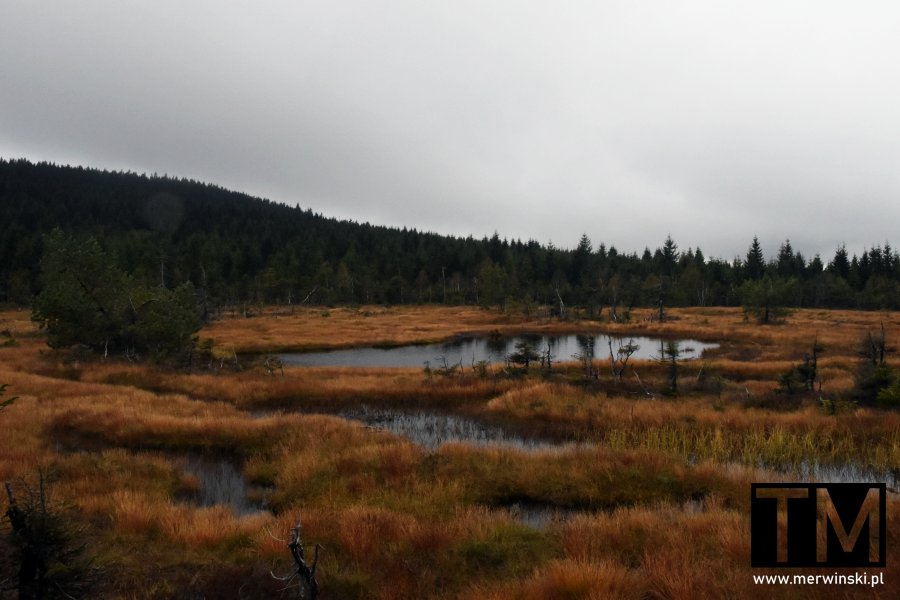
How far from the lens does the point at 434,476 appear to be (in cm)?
1240

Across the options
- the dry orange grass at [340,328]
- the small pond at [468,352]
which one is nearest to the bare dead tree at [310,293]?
the dry orange grass at [340,328]

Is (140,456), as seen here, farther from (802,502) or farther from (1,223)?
(1,223)

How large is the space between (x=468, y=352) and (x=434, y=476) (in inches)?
1503

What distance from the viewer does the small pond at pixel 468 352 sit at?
41.7 metres

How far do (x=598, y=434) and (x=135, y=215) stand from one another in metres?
227

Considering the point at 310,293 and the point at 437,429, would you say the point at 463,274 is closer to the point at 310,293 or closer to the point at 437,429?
the point at 310,293

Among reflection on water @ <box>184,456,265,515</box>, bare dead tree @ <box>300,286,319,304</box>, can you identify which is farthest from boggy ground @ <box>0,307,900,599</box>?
bare dead tree @ <box>300,286,319,304</box>

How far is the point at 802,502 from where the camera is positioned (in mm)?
8453

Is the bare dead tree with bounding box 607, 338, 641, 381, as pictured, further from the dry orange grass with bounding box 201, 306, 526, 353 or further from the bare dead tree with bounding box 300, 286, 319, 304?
the bare dead tree with bounding box 300, 286, 319, 304

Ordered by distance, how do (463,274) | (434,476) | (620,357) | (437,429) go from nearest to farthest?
1. (434,476)
2. (437,429)
3. (620,357)
4. (463,274)

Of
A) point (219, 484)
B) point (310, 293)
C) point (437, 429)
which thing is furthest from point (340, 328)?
point (219, 484)

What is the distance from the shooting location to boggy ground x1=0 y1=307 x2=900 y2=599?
280 inches

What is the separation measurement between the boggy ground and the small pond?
13996 mm

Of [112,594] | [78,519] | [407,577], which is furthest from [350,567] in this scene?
[78,519]
